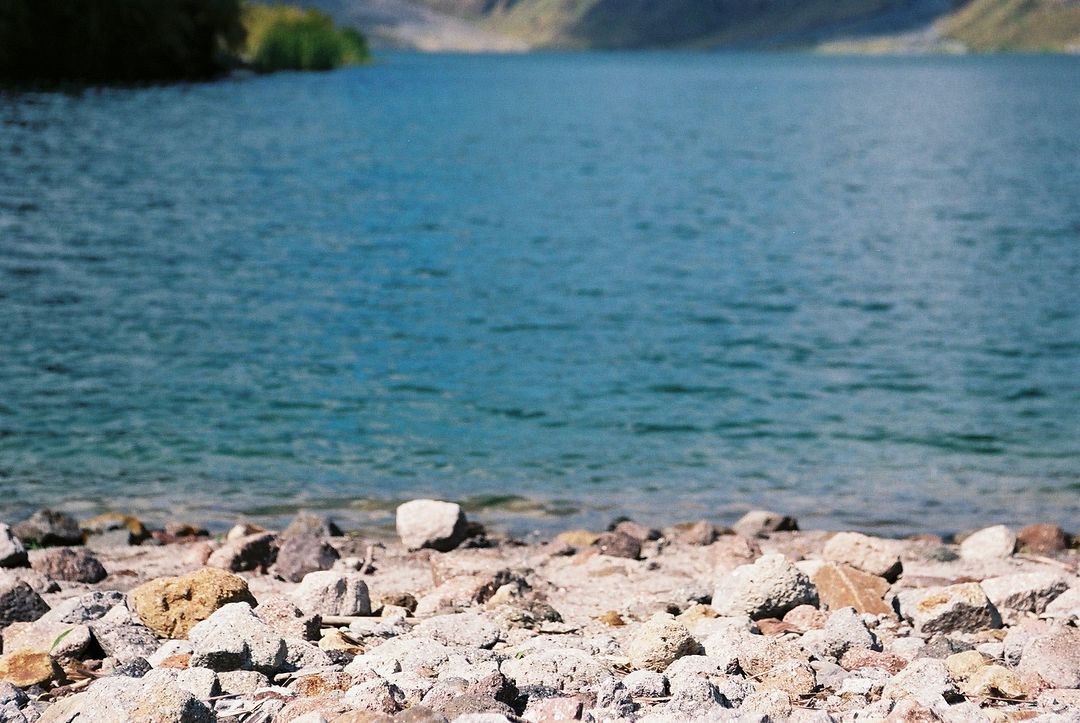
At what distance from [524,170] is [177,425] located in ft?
161

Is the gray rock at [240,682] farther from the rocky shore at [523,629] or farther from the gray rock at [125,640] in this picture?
the gray rock at [125,640]

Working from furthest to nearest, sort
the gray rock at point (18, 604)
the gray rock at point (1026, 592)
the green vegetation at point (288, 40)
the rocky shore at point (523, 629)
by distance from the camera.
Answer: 1. the green vegetation at point (288, 40)
2. the gray rock at point (1026, 592)
3. the gray rock at point (18, 604)
4. the rocky shore at point (523, 629)

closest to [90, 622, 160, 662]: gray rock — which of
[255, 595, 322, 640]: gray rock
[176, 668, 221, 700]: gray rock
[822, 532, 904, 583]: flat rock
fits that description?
[255, 595, 322, 640]: gray rock

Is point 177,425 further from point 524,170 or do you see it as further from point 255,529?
point 524,170

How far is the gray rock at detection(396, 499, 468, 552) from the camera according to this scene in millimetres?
14469

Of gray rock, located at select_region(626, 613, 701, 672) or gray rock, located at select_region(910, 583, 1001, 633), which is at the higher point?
gray rock, located at select_region(626, 613, 701, 672)

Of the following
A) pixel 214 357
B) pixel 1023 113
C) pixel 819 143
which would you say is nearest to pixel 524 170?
pixel 819 143

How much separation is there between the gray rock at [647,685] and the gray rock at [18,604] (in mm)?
5214

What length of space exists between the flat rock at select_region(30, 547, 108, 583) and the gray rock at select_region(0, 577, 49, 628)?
1826 mm

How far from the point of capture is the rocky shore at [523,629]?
7930 mm

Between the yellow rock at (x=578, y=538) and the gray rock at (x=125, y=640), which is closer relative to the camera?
the gray rock at (x=125, y=640)

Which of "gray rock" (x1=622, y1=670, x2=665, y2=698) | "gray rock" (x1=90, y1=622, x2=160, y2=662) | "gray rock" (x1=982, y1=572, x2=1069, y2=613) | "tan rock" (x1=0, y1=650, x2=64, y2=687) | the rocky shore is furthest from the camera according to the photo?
"gray rock" (x1=982, y1=572, x2=1069, y2=613)

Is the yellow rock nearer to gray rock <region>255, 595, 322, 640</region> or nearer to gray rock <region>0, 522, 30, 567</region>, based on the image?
gray rock <region>255, 595, 322, 640</region>

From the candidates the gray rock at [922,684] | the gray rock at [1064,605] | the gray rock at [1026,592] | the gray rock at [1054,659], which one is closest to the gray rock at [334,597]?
the gray rock at [922,684]
